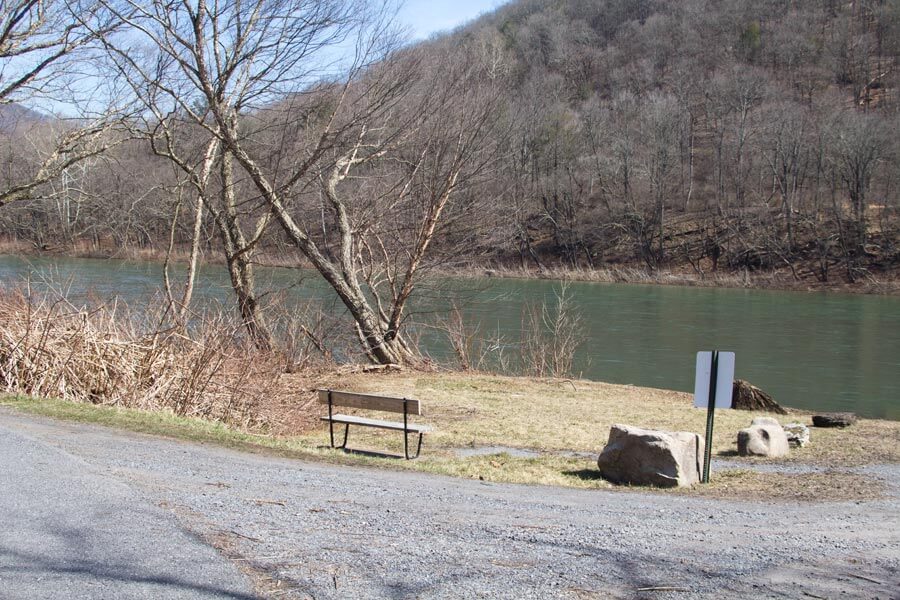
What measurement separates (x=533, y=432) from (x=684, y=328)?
799 inches

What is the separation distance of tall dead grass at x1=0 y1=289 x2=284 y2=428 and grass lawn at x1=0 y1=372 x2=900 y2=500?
33.4 inches

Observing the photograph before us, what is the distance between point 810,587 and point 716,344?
24.1 meters

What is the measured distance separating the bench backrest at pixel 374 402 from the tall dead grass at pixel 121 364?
1302 millimetres

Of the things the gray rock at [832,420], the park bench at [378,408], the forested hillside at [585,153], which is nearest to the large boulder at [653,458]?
the park bench at [378,408]

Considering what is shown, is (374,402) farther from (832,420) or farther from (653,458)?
(832,420)

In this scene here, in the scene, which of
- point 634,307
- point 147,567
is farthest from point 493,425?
point 634,307

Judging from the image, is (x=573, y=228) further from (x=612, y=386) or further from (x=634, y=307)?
(x=612, y=386)

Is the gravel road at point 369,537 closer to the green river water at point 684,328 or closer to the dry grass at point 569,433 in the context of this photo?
the dry grass at point 569,433


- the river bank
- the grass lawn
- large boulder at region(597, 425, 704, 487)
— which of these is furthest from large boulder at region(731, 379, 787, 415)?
the river bank

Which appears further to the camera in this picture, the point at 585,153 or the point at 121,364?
the point at 585,153

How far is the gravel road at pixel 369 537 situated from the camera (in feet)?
14.6

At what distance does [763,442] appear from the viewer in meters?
11.2

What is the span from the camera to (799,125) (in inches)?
2562

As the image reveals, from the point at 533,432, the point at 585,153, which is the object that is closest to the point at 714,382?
the point at 533,432
